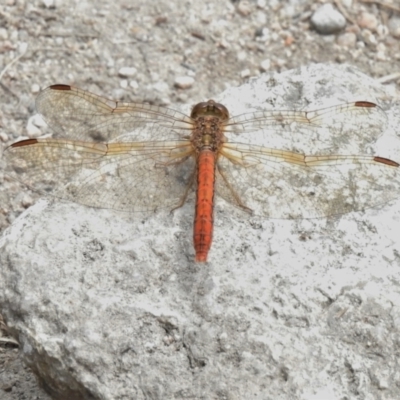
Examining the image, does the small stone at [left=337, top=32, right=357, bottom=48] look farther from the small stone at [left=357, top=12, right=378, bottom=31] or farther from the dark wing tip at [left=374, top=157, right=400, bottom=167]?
the dark wing tip at [left=374, top=157, right=400, bottom=167]

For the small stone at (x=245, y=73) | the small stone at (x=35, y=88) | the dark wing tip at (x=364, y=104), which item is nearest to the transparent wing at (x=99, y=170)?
the dark wing tip at (x=364, y=104)

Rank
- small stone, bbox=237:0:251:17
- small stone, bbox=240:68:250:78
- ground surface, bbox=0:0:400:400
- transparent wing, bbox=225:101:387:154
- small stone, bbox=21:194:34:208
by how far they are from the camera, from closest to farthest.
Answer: transparent wing, bbox=225:101:387:154
small stone, bbox=21:194:34:208
ground surface, bbox=0:0:400:400
small stone, bbox=240:68:250:78
small stone, bbox=237:0:251:17

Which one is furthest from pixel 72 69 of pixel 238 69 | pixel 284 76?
pixel 284 76

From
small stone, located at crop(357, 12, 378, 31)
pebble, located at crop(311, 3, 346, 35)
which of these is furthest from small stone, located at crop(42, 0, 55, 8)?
small stone, located at crop(357, 12, 378, 31)

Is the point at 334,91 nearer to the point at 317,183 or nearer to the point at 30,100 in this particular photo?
the point at 317,183

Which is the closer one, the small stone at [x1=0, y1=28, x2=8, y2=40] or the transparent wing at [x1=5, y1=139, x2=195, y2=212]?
the transparent wing at [x1=5, y1=139, x2=195, y2=212]
